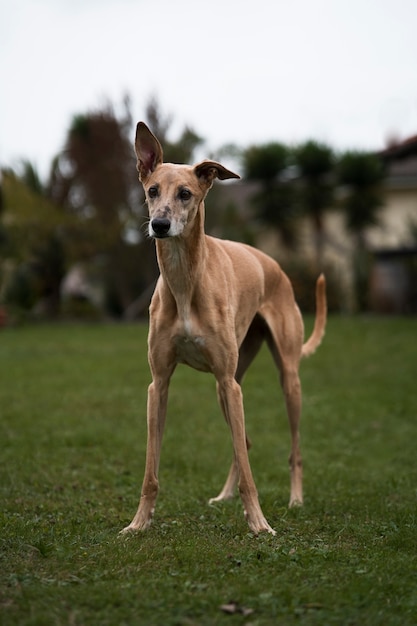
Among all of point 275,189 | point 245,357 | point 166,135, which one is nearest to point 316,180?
point 275,189

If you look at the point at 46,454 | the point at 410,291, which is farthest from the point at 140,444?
the point at 410,291

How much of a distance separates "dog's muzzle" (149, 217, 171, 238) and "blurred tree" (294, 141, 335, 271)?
67.5 feet

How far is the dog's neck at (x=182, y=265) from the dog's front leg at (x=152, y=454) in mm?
618

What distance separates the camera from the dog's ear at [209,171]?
567 centimetres

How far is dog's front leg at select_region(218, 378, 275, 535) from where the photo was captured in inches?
224

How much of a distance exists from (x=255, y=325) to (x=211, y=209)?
62.0 feet

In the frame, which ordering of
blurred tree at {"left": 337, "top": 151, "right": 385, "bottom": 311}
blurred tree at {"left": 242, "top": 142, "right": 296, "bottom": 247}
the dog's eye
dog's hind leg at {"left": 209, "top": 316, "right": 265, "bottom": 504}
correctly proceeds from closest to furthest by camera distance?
the dog's eye < dog's hind leg at {"left": 209, "top": 316, "right": 265, "bottom": 504} < blurred tree at {"left": 337, "top": 151, "right": 385, "bottom": 311} < blurred tree at {"left": 242, "top": 142, "right": 296, "bottom": 247}

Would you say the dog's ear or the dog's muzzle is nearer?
the dog's muzzle

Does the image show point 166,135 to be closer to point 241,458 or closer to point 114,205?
point 114,205

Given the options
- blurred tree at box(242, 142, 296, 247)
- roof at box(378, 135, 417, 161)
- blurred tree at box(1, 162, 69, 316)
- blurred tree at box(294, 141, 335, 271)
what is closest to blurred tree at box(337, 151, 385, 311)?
blurred tree at box(294, 141, 335, 271)

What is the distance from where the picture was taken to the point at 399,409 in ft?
39.5

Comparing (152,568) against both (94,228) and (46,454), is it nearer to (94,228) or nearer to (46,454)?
(46,454)

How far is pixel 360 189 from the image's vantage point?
83.9 feet

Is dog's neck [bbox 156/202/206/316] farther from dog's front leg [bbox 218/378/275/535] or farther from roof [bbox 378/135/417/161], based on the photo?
roof [bbox 378/135/417/161]
